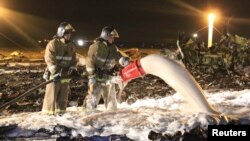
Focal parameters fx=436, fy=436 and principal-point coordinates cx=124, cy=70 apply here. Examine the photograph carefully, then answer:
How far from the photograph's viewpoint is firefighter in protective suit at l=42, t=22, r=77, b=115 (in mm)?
10461

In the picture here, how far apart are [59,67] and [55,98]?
76 cm

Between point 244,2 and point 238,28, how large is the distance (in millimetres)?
1741

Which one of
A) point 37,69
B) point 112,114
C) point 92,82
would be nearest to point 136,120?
point 112,114

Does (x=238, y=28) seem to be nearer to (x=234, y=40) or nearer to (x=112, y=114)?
(x=234, y=40)

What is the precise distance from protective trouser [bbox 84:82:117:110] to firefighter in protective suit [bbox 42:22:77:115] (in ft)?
2.01

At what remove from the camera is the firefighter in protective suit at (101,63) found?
1098 cm

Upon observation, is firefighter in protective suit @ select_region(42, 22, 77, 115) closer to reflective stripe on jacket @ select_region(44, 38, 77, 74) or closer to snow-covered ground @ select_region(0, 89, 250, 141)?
reflective stripe on jacket @ select_region(44, 38, 77, 74)

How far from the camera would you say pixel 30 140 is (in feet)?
28.2

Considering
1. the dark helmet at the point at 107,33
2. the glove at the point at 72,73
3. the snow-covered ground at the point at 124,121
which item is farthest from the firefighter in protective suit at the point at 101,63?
the snow-covered ground at the point at 124,121

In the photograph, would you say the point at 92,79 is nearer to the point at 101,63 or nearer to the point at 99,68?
the point at 99,68

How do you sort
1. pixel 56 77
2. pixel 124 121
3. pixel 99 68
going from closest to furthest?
pixel 124 121 → pixel 56 77 → pixel 99 68

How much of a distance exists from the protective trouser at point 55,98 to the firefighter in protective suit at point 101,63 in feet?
2.09

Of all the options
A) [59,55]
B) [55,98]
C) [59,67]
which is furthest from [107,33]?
[55,98]

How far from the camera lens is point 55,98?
10.7 meters
